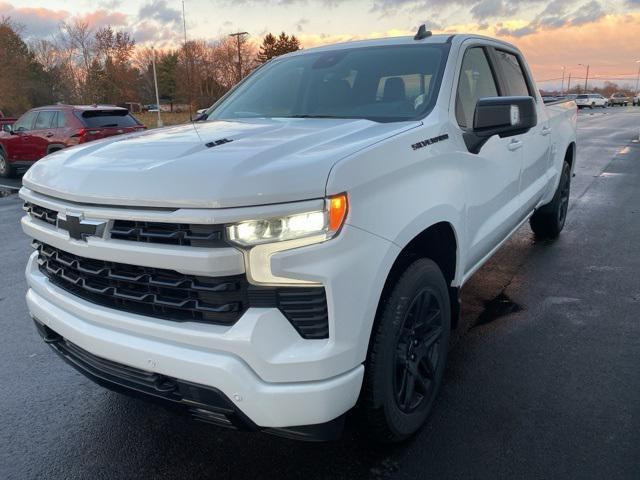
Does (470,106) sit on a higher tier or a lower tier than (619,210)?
higher

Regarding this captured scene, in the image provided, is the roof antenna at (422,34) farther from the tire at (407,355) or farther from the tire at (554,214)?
the tire at (554,214)

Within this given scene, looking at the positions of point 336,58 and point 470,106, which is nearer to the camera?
point 470,106

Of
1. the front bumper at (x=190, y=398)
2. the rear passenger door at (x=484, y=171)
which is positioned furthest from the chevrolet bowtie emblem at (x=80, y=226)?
the rear passenger door at (x=484, y=171)

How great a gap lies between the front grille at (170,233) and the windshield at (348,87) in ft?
4.68

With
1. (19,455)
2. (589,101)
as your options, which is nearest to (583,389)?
(19,455)

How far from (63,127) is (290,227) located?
37.5 ft

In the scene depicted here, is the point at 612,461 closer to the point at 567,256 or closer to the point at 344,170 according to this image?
the point at 344,170

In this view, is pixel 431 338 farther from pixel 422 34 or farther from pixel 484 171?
pixel 422 34

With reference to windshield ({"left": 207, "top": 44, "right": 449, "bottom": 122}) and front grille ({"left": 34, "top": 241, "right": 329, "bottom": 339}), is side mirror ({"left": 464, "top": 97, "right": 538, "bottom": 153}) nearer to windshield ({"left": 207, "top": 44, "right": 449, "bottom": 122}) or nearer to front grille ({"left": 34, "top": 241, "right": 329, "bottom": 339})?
windshield ({"left": 207, "top": 44, "right": 449, "bottom": 122})

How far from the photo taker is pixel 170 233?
198 centimetres

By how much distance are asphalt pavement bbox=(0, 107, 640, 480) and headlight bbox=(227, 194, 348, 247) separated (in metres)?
1.21

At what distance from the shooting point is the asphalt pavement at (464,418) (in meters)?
2.51

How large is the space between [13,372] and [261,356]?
2.40 m

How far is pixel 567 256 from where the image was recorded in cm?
559
